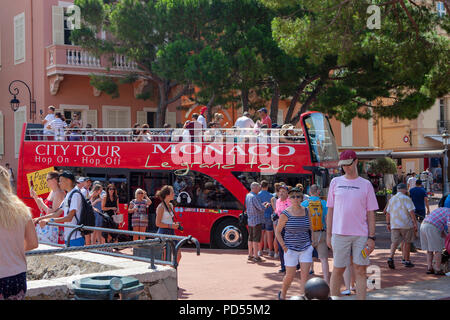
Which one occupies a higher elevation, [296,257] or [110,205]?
[110,205]

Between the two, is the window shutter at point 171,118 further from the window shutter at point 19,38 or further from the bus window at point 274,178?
the bus window at point 274,178

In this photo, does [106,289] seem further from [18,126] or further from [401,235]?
[18,126]

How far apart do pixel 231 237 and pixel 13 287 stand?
11678 mm

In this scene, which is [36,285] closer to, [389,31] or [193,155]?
[193,155]

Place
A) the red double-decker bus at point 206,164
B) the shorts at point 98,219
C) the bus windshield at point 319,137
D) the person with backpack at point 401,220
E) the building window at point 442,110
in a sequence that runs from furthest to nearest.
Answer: the building window at point 442,110 < the red double-decker bus at point 206,164 < the bus windshield at point 319,137 < the shorts at point 98,219 < the person with backpack at point 401,220

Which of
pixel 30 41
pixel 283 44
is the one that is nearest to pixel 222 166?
pixel 283 44

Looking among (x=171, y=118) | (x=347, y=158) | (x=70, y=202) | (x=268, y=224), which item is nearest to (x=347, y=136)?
(x=171, y=118)

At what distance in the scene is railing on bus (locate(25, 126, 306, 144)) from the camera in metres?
16.4

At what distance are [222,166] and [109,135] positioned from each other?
12.6 feet

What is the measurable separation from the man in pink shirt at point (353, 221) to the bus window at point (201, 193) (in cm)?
896

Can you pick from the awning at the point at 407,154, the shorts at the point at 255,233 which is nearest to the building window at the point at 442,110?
the awning at the point at 407,154

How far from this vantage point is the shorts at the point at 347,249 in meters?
7.52

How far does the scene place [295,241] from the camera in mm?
8352
